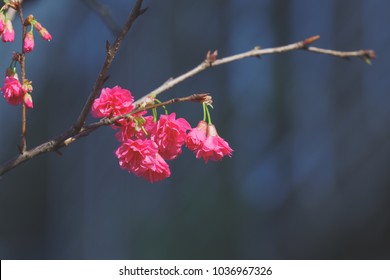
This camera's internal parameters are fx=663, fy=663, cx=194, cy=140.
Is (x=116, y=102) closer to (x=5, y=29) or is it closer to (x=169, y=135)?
(x=169, y=135)

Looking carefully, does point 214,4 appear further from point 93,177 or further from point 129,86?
point 93,177

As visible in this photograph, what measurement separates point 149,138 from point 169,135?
5cm

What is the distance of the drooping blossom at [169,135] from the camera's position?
119 cm

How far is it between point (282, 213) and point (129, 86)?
5.73 ft

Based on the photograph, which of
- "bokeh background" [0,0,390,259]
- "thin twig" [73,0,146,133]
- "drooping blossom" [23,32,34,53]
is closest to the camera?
"thin twig" [73,0,146,133]

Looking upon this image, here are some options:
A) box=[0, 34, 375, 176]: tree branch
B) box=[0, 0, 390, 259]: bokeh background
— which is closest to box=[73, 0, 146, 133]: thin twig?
box=[0, 34, 375, 176]: tree branch

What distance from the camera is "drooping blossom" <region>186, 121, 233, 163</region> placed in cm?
123

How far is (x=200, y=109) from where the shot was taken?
471 cm

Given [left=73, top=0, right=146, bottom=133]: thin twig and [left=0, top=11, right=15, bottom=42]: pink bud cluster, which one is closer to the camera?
[left=73, top=0, right=146, bottom=133]: thin twig

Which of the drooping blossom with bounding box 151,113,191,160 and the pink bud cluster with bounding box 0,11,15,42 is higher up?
the pink bud cluster with bounding box 0,11,15,42

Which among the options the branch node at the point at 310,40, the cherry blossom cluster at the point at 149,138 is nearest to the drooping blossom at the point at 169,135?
the cherry blossom cluster at the point at 149,138

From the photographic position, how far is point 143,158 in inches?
46.9

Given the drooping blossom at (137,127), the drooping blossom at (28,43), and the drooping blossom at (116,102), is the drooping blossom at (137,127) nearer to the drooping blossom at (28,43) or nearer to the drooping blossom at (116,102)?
the drooping blossom at (116,102)

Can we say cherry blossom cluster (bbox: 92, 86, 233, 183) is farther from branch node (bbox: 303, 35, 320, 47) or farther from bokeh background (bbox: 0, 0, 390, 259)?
bokeh background (bbox: 0, 0, 390, 259)
